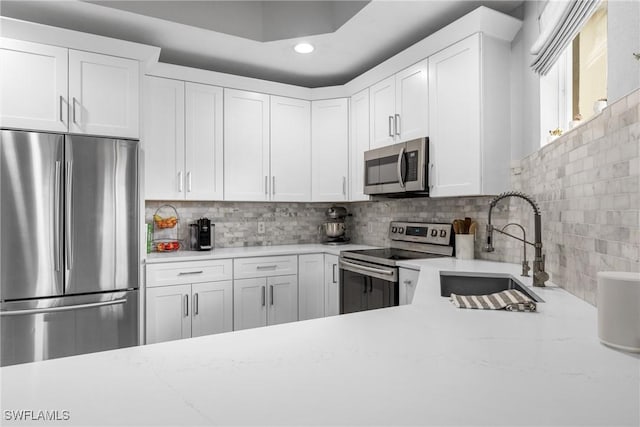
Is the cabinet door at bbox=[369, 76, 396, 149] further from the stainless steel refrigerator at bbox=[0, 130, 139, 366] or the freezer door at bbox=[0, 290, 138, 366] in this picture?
the freezer door at bbox=[0, 290, 138, 366]

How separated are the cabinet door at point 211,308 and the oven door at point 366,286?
0.88m

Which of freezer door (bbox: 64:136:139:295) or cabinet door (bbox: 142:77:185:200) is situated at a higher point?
cabinet door (bbox: 142:77:185:200)

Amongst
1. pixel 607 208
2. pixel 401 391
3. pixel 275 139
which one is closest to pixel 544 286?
pixel 607 208

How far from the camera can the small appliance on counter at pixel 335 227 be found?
387 cm

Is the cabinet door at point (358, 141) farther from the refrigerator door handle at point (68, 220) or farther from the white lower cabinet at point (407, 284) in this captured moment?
the refrigerator door handle at point (68, 220)

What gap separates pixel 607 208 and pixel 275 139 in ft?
8.90

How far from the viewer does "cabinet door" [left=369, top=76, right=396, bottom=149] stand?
121 inches

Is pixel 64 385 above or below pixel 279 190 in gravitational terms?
below

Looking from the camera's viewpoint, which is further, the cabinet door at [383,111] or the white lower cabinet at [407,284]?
the cabinet door at [383,111]

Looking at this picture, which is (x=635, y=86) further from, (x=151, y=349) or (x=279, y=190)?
(x=279, y=190)

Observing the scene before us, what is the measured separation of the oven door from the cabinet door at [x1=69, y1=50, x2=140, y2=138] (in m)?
1.79

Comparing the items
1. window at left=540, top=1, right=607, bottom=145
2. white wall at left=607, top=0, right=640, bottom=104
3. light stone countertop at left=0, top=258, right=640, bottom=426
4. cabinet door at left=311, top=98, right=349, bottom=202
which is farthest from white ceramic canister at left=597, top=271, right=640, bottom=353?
cabinet door at left=311, top=98, right=349, bottom=202

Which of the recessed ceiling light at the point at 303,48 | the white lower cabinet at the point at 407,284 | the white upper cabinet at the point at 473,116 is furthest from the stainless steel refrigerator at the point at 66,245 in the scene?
the white upper cabinet at the point at 473,116

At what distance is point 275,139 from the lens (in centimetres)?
356
